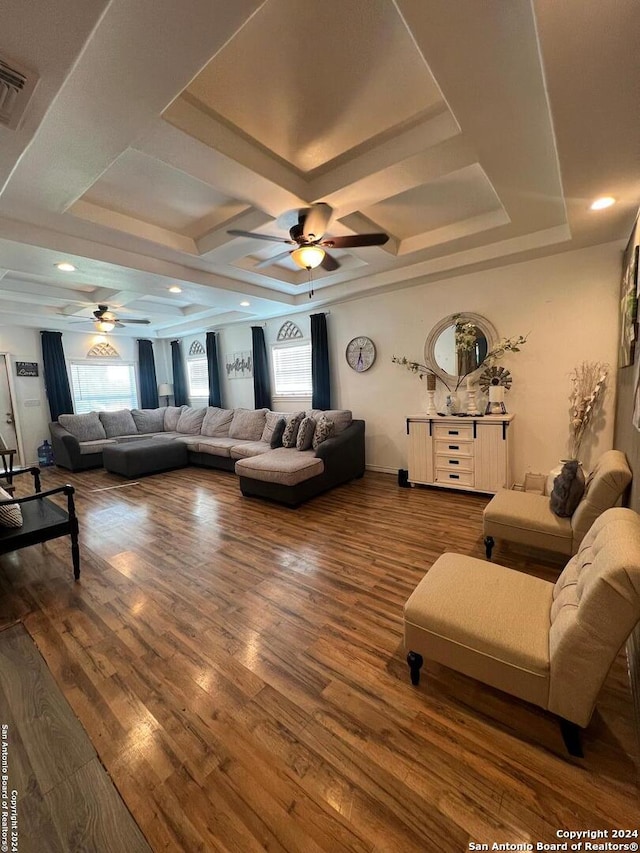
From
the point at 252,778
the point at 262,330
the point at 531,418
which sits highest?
the point at 262,330

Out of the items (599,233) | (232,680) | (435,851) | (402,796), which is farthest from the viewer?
(599,233)

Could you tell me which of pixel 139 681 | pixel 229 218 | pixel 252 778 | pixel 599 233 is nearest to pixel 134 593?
pixel 139 681

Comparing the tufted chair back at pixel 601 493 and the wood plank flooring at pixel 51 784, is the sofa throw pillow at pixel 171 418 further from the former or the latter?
the tufted chair back at pixel 601 493

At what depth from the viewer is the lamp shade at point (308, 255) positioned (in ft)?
8.94

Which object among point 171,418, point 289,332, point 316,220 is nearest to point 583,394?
point 316,220

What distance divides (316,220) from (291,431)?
2.69m

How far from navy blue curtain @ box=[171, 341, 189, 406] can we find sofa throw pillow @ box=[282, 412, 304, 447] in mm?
4539

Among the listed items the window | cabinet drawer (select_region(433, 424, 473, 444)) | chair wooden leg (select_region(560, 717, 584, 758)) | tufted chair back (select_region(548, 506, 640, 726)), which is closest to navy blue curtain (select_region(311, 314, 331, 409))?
cabinet drawer (select_region(433, 424, 473, 444))

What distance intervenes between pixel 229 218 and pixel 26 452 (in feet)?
21.0

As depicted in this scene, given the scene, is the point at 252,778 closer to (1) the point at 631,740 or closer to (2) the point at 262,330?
(1) the point at 631,740

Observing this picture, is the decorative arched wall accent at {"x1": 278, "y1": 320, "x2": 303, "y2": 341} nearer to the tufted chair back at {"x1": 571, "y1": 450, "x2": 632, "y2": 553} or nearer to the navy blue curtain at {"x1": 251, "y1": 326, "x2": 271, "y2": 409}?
the navy blue curtain at {"x1": 251, "y1": 326, "x2": 271, "y2": 409}

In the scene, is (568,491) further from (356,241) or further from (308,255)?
(308,255)

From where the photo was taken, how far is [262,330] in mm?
6406

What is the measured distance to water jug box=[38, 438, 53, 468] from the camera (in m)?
6.50
